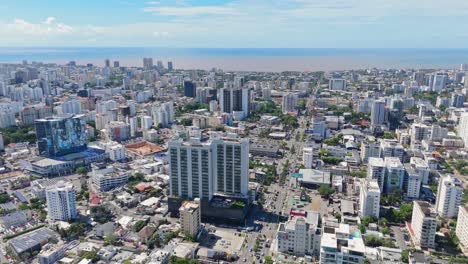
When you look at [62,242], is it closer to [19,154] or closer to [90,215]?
[90,215]

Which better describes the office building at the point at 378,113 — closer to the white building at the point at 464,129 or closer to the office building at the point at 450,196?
the white building at the point at 464,129

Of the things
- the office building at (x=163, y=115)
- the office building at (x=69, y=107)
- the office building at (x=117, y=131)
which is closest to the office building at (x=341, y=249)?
the office building at (x=117, y=131)

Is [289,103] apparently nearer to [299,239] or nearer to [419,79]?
[419,79]

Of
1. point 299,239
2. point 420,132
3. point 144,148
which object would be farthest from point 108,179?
point 420,132

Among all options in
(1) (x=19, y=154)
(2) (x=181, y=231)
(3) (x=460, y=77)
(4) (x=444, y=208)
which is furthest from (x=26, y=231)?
(3) (x=460, y=77)

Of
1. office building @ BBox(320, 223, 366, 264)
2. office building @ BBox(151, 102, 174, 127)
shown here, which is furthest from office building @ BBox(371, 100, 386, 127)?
office building @ BBox(320, 223, 366, 264)

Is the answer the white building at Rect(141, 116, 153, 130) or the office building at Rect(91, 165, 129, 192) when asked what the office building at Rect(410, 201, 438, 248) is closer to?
the office building at Rect(91, 165, 129, 192)
